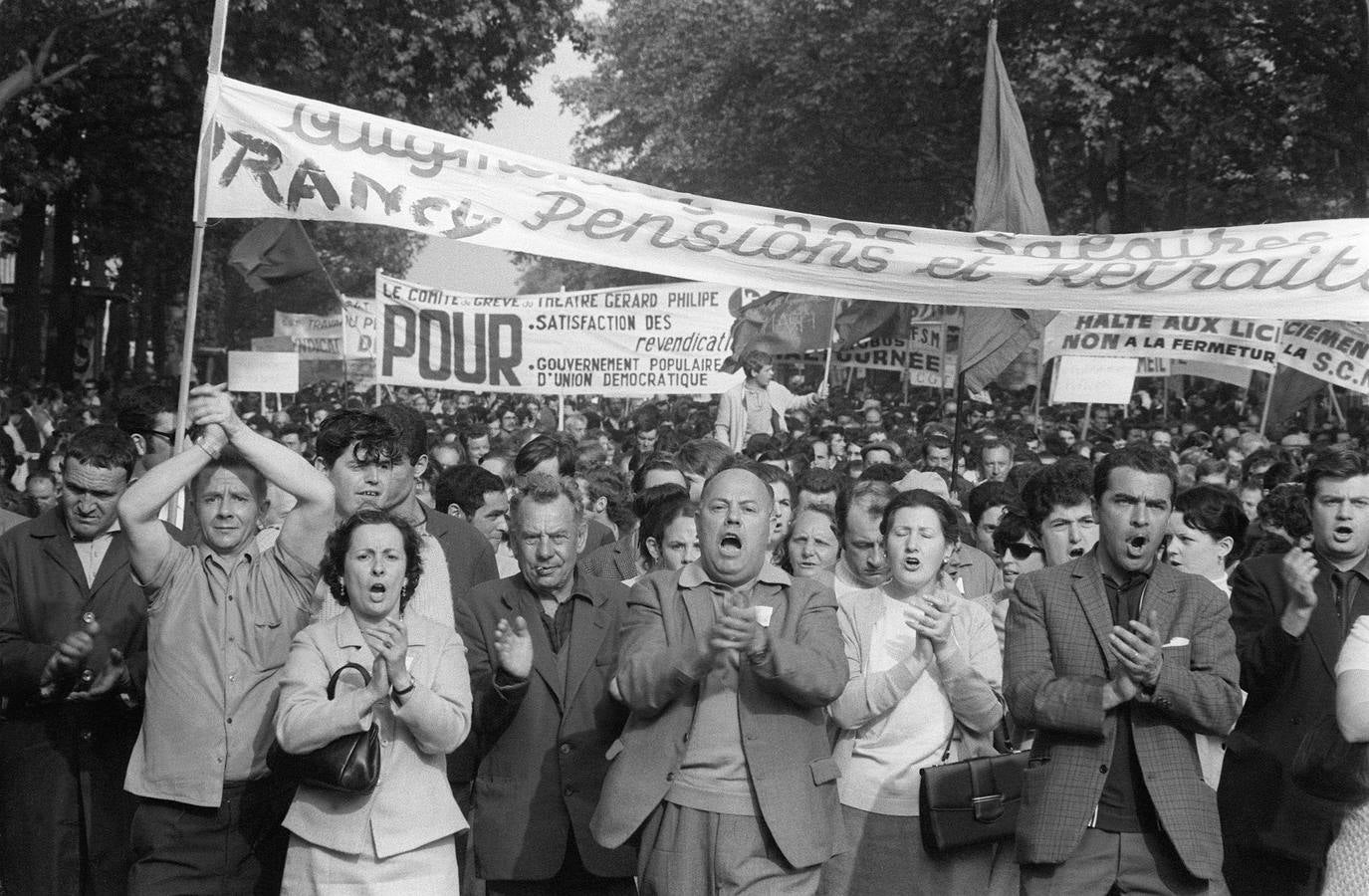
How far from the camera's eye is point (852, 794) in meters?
5.11

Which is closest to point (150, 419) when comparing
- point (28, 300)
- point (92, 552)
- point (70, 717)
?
point (92, 552)

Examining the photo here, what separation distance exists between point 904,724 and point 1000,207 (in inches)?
211

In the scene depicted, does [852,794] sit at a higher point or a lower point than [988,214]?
lower

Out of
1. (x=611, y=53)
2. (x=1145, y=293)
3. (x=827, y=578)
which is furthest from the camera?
(x=611, y=53)

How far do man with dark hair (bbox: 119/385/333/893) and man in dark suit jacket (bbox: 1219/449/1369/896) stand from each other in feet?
9.11

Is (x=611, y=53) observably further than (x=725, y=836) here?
Yes

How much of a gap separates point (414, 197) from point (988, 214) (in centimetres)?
405

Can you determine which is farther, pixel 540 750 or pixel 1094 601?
pixel 540 750

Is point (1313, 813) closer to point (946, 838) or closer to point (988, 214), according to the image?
point (946, 838)

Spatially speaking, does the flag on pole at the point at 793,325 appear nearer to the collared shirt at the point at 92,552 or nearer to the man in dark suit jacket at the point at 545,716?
the collared shirt at the point at 92,552

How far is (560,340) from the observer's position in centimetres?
1354

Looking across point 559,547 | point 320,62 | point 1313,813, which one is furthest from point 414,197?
point 320,62

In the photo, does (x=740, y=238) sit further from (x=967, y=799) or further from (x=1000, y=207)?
(x=1000, y=207)

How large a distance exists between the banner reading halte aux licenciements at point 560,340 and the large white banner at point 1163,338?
3845 millimetres
